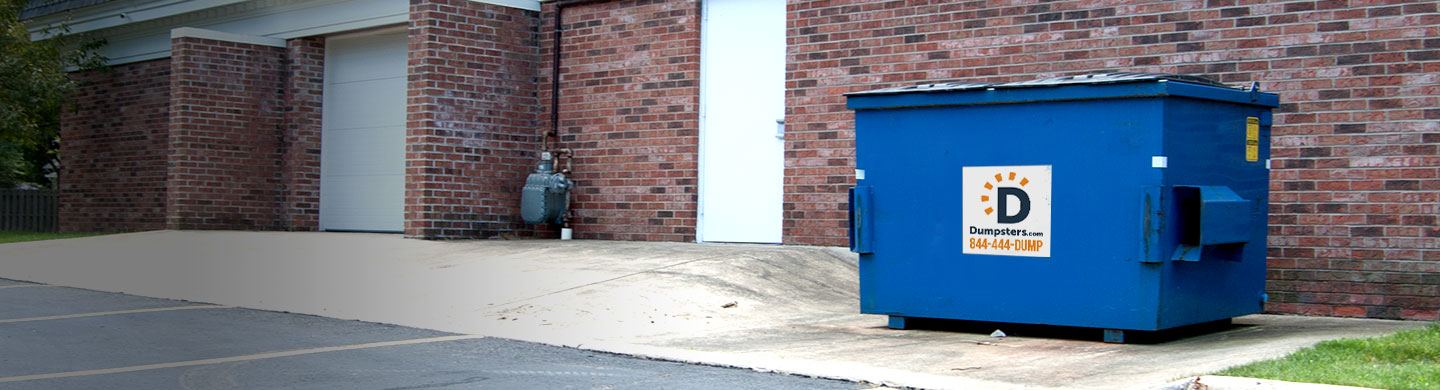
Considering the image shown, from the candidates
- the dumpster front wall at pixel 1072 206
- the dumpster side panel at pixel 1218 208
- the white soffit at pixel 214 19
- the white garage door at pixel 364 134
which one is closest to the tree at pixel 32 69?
the white soffit at pixel 214 19

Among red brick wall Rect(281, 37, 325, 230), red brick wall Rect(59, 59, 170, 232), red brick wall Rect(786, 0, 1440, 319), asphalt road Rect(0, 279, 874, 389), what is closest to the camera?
asphalt road Rect(0, 279, 874, 389)

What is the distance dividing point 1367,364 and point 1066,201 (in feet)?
6.76

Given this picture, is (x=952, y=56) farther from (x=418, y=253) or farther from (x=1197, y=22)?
(x=418, y=253)

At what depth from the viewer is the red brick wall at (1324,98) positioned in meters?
9.47

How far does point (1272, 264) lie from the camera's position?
1000 centimetres

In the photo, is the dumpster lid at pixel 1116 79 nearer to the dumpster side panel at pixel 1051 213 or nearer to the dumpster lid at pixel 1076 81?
the dumpster lid at pixel 1076 81

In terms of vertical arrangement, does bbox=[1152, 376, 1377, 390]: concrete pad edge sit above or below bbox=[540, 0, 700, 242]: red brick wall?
below

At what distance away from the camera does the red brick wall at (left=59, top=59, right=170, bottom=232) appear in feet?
63.5

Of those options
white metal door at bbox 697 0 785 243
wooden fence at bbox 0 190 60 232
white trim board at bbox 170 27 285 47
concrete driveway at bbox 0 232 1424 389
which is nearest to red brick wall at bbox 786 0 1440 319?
concrete driveway at bbox 0 232 1424 389

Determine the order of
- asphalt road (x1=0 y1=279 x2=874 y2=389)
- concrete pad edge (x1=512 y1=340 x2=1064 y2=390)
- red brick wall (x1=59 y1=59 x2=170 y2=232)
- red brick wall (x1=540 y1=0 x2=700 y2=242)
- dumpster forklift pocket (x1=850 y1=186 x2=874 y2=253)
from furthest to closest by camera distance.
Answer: red brick wall (x1=59 y1=59 x2=170 y2=232) → red brick wall (x1=540 y1=0 x2=700 y2=242) → dumpster forklift pocket (x1=850 y1=186 x2=874 y2=253) → concrete pad edge (x1=512 y1=340 x2=1064 y2=390) → asphalt road (x1=0 y1=279 x2=874 y2=389)

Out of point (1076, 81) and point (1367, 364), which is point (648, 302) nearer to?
point (1076, 81)

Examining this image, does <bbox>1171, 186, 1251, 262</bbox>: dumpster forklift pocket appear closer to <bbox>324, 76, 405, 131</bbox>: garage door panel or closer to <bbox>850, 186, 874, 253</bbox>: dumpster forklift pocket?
<bbox>850, 186, 874, 253</bbox>: dumpster forklift pocket

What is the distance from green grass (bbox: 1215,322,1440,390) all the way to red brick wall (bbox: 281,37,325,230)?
1367 cm

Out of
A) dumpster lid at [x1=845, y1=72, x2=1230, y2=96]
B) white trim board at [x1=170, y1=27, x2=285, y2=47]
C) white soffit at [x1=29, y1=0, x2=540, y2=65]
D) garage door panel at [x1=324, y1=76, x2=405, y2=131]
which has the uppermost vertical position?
white soffit at [x1=29, y1=0, x2=540, y2=65]
